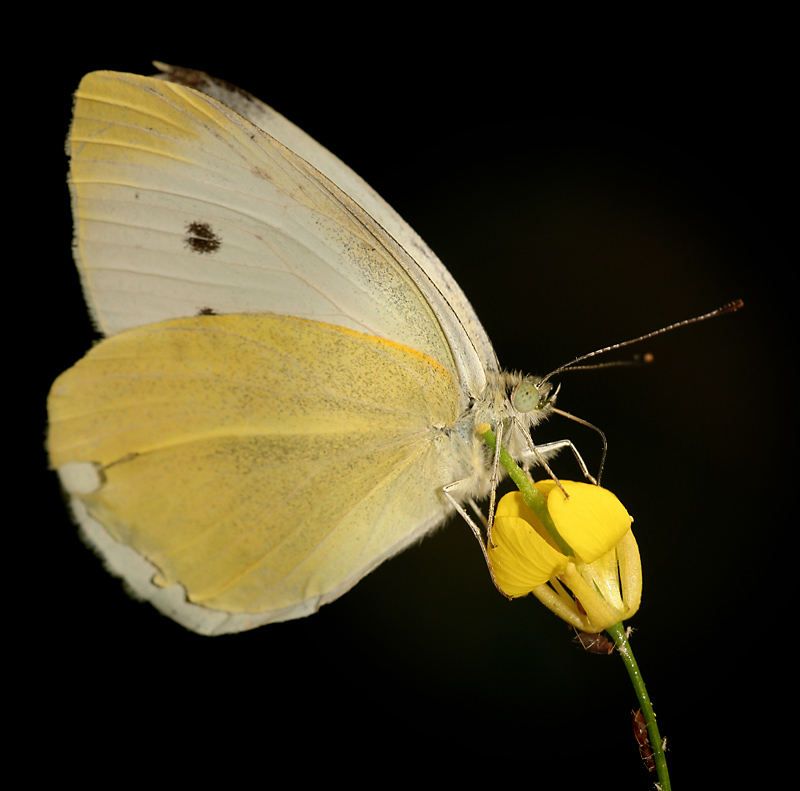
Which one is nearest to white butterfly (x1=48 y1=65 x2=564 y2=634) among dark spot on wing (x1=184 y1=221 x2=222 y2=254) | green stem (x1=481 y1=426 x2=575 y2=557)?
dark spot on wing (x1=184 y1=221 x2=222 y2=254)

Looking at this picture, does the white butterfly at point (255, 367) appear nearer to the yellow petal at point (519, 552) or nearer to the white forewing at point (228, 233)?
the white forewing at point (228, 233)

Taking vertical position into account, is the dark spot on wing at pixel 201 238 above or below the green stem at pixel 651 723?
above

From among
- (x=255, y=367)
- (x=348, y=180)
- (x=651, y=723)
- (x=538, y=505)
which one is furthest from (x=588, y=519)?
(x=348, y=180)

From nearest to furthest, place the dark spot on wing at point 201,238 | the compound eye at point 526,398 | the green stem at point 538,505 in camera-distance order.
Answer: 1. the green stem at point 538,505
2. the compound eye at point 526,398
3. the dark spot on wing at point 201,238

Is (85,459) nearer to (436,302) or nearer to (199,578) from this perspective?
(199,578)

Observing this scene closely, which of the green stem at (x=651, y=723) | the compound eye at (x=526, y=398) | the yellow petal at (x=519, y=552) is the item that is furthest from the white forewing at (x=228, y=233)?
the green stem at (x=651, y=723)

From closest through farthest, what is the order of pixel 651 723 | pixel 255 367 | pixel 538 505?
pixel 651 723
pixel 538 505
pixel 255 367

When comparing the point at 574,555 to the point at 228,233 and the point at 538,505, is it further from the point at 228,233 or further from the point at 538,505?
the point at 228,233
